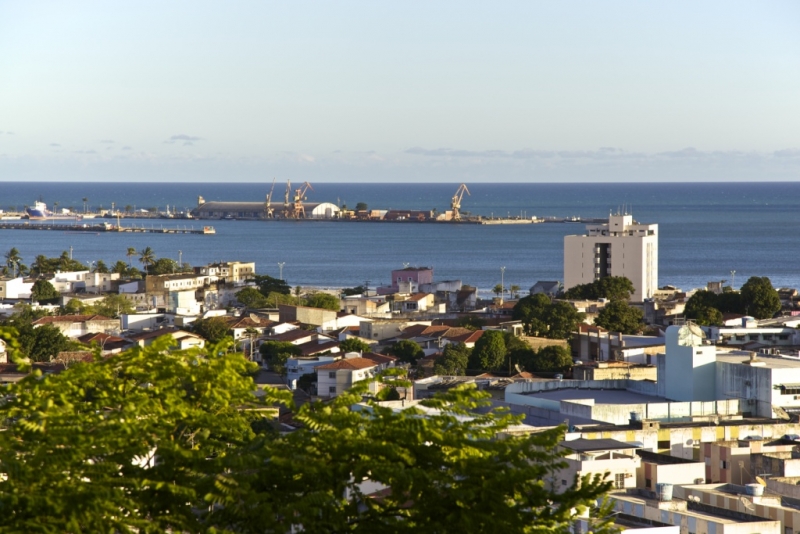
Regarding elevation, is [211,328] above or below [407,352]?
above

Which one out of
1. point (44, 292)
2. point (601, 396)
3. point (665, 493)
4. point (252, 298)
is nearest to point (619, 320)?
point (601, 396)

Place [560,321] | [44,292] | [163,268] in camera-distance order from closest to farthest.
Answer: [560,321] < [44,292] < [163,268]

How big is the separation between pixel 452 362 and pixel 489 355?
2.48 feet

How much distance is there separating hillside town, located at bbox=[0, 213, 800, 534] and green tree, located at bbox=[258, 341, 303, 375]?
0.06 m

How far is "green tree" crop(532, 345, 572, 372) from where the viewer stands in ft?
72.7

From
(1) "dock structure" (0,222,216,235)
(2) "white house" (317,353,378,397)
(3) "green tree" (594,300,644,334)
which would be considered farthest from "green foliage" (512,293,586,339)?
(1) "dock structure" (0,222,216,235)

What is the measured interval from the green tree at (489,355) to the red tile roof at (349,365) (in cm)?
196

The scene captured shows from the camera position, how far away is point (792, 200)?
157m

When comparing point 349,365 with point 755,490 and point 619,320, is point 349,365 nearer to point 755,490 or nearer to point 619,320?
point 619,320

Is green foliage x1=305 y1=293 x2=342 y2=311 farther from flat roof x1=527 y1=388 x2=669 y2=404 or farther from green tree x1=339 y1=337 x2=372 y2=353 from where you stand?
flat roof x1=527 y1=388 x2=669 y2=404

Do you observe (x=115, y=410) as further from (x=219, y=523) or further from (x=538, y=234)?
(x=538, y=234)

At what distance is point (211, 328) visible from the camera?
2770cm

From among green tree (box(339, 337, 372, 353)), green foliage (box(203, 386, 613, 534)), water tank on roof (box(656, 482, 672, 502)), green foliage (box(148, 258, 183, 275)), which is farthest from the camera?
green foliage (box(148, 258, 183, 275))

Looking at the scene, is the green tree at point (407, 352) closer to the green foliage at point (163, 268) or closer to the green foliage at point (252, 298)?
the green foliage at point (252, 298)
